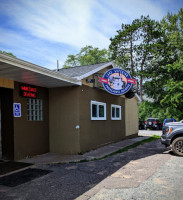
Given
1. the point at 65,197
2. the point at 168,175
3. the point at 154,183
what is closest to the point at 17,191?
the point at 65,197

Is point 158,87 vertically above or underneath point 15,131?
above

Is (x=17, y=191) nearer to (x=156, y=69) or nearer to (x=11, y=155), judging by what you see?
(x=11, y=155)

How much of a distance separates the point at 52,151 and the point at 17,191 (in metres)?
5.05

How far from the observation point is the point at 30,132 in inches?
350

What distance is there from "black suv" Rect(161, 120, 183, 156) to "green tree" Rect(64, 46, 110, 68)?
40.9m

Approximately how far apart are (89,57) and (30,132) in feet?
140

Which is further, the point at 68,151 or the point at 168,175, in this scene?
the point at 68,151

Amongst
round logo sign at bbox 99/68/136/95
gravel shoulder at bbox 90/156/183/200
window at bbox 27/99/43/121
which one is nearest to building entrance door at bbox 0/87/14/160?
window at bbox 27/99/43/121

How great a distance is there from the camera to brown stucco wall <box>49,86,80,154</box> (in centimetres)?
958

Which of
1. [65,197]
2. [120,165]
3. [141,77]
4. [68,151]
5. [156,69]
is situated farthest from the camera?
[141,77]

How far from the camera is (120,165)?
732cm

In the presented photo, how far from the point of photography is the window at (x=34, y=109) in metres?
9.05

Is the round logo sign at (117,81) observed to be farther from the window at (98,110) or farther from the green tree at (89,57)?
the green tree at (89,57)

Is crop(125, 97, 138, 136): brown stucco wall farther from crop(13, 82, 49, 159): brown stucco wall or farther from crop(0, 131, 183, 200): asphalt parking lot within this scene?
crop(0, 131, 183, 200): asphalt parking lot
